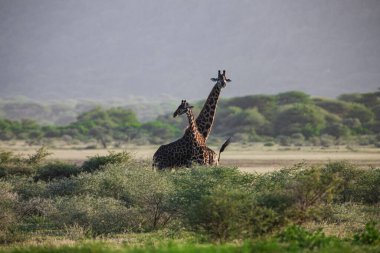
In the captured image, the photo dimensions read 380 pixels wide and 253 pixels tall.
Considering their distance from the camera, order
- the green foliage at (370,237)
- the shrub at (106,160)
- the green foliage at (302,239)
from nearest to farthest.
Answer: the green foliage at (302,239) → the green foliage at (370,237) → the shrub at (106,160)

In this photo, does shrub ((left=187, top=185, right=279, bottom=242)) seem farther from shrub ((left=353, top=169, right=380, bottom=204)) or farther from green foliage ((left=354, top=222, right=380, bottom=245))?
shrub ((left=353, top=169, right=380, bottom=204))

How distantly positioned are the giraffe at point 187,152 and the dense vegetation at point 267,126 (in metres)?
32.8

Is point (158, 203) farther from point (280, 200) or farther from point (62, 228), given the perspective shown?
point (280, 200)

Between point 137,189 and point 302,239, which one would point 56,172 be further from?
point 302,239

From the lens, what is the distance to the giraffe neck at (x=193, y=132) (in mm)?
17531

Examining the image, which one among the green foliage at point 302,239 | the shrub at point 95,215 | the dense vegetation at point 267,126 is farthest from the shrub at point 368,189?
the dense vegetation at point 267,126

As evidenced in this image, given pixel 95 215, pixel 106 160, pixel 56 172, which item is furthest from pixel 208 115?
pixel 95 215

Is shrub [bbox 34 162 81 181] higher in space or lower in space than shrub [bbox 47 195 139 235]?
higher

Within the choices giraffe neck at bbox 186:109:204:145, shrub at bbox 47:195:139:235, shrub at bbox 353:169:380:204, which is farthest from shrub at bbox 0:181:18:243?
shrub at bbox 353:169:380:204

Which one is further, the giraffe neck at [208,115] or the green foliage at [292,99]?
the green foliage at [292,99]

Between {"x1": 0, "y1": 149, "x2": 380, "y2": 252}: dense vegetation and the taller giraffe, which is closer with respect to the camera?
{"x1": 0, "y1": 149, "x2": 380, "y2": 252}: dense vegetation

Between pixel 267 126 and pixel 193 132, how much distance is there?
4216 cm

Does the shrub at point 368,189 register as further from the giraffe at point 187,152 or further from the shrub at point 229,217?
the shrub at point 229,217

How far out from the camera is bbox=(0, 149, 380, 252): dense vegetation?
426 inches
